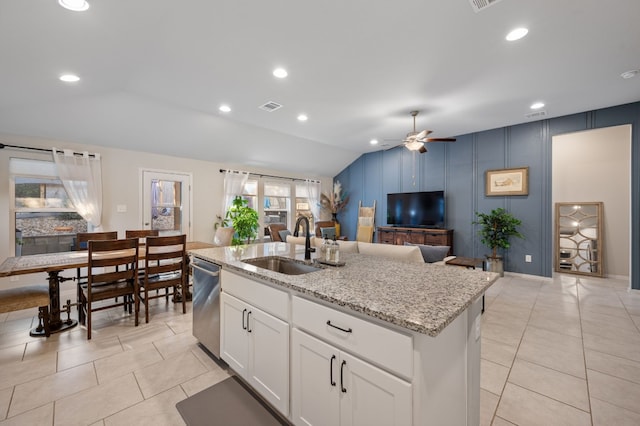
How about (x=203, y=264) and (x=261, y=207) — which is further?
(x=261, y=207)

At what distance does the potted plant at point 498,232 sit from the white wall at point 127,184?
16.7 ft

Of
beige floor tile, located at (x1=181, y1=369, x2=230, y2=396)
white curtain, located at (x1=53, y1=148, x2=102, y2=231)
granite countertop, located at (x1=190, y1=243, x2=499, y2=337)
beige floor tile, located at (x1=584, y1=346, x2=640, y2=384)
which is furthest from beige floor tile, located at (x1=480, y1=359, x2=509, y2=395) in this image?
white curtain, located at (x1=53, y1=148, x2=102, y2=231)

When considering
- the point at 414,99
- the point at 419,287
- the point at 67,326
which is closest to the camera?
the point at 419,287

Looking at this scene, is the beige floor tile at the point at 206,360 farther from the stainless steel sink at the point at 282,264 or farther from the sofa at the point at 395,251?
the sofa at the point at 395,251

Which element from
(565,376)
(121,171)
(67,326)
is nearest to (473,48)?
(565,376)

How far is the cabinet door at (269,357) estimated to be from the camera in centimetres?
148

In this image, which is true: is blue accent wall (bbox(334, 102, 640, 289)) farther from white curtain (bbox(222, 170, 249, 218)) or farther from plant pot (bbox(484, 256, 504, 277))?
white curtain (bbox(222, 170, 249, 218))

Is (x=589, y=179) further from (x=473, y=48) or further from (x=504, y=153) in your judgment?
(x=473, y=48)

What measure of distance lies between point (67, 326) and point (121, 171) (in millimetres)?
2764

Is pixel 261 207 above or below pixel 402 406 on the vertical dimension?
above

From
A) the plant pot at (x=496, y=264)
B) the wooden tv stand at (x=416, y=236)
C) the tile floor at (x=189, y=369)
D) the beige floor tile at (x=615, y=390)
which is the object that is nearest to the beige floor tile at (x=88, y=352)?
the tile floor at (x=189, y=369)

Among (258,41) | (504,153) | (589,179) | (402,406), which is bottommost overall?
(402,406)

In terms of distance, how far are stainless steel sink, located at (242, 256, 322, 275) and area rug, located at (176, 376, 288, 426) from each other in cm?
90

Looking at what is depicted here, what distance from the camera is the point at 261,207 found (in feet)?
22.2
